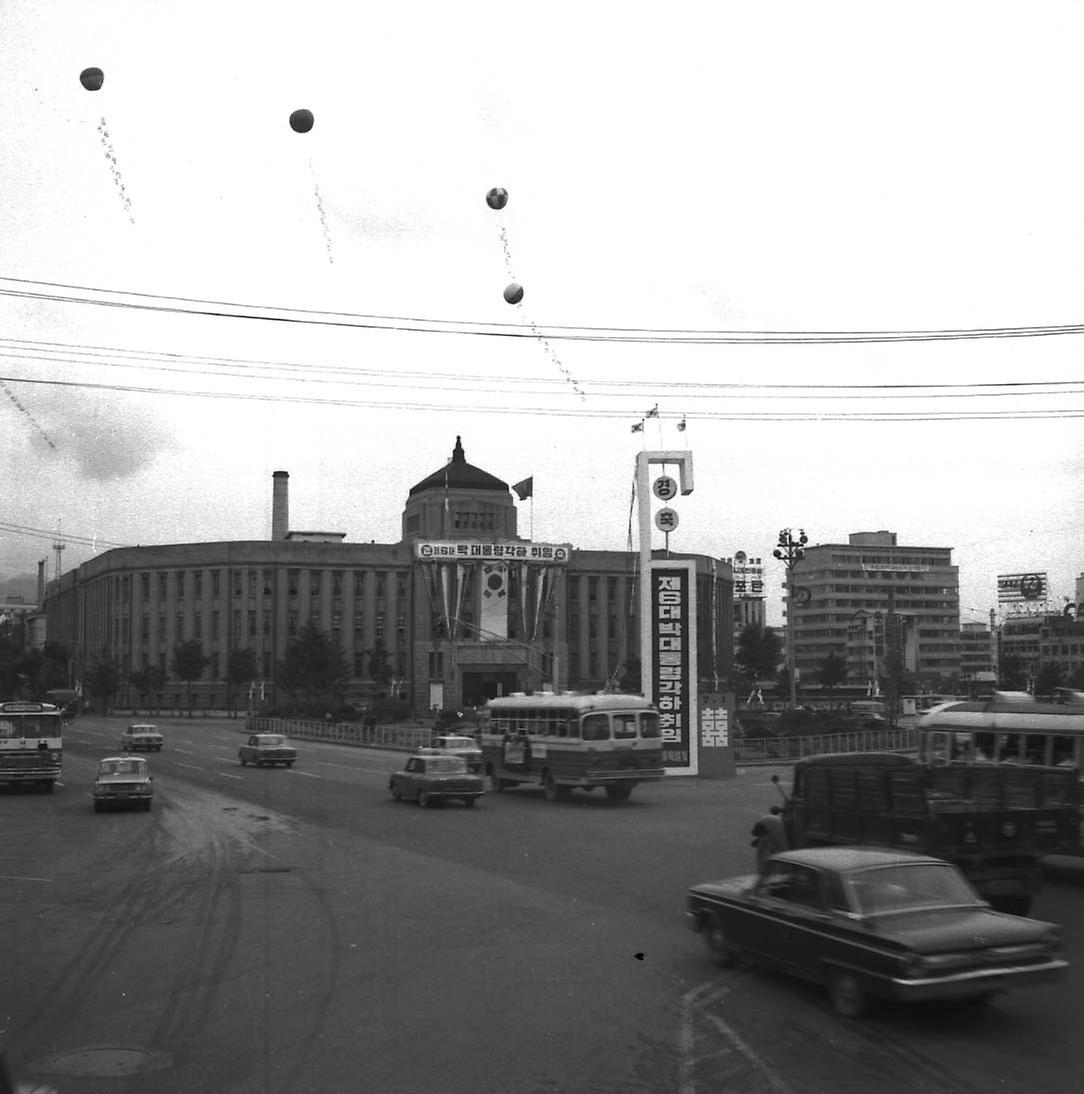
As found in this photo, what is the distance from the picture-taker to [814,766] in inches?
653

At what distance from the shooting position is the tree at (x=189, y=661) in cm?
11269

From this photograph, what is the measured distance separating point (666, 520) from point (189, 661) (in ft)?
255

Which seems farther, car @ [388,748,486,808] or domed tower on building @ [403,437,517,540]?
domed tower on building @ [403,437,517,540]

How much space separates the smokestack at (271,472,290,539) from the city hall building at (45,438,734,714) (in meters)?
0.15

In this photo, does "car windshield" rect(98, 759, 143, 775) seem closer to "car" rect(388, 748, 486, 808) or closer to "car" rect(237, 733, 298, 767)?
"car" rect(388, 748, 486, 808)

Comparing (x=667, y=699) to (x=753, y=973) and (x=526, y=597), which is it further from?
(x=526, y=597)

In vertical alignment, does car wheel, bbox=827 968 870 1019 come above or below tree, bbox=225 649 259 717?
below

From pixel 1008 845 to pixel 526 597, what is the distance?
86788 mm

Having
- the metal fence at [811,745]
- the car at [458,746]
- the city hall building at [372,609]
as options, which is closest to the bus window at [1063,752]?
the car at [458,746]

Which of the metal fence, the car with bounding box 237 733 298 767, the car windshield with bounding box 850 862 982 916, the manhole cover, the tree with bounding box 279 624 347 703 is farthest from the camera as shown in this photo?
the tree with bounding box 279 624 347 703

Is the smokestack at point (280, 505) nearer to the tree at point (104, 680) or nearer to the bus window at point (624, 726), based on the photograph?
the tree at point (104, 680)

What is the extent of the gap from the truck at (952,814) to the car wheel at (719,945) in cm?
335

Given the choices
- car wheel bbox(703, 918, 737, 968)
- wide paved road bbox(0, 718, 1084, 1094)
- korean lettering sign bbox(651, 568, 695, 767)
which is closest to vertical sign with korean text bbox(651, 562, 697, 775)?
korean lettering sign bbox(651, 568, 695, 767)

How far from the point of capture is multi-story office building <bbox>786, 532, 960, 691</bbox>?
164 meters
